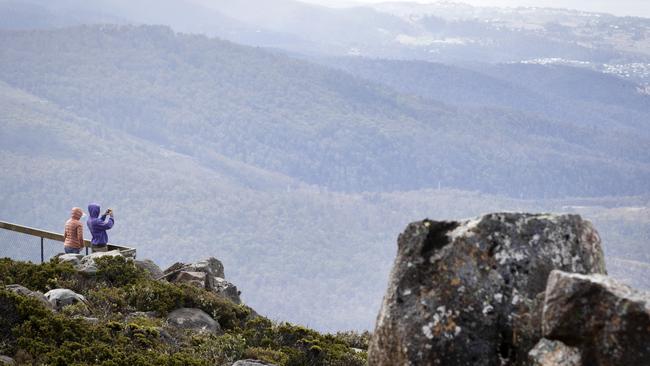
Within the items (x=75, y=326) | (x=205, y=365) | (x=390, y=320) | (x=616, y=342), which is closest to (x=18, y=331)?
(x=75, y=326)

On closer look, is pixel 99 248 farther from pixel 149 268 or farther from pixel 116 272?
pixel 116 272

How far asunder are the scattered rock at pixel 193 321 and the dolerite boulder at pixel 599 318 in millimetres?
8108

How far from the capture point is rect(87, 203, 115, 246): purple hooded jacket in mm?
19781

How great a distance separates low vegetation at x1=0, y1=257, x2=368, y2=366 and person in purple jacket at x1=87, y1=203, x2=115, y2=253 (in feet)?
9.52

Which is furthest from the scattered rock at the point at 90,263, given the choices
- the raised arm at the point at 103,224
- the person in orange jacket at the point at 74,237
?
the person in orange jacket at the point at 74,237

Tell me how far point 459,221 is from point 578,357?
1.45m

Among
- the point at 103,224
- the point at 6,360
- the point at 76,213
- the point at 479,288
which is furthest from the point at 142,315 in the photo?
the point at 479,288

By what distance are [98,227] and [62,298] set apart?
5.83 meters

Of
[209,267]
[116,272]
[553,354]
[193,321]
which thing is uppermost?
[553,354]

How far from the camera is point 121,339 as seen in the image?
486 inches

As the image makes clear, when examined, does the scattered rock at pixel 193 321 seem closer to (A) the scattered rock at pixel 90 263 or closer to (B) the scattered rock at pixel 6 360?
(A) the scattered rock at pixel 90 263

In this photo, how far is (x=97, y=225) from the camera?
19.8 meters

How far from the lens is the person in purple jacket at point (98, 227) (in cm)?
1981

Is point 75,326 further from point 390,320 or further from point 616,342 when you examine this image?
point 616,342
